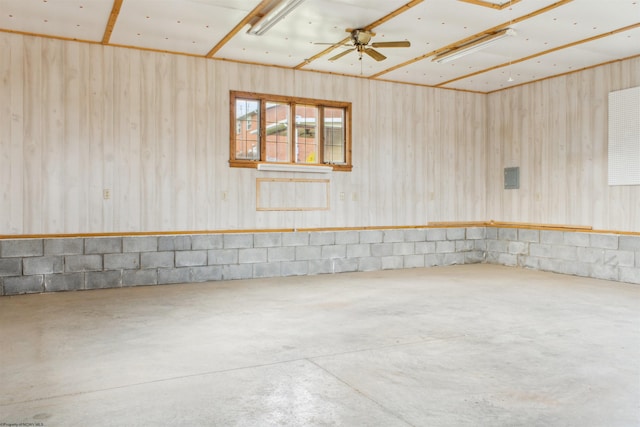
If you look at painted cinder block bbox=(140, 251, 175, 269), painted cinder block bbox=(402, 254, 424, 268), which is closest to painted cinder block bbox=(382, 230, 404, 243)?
painted cinder block bbox=(402, 254, 424, 268)

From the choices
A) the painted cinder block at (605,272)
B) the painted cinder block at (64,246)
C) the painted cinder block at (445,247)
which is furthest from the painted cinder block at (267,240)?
the painted cinder block at (605,272)

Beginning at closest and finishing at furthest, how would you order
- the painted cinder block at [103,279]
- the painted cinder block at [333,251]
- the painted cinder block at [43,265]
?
the painted cinder block at [43,265]
the painted cinder block at [103,279]
the painted cinder block at [333,251]

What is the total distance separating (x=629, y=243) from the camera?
283 inches

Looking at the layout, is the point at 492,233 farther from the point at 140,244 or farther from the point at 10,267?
the point at 10,267

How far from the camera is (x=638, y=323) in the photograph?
15.6ft

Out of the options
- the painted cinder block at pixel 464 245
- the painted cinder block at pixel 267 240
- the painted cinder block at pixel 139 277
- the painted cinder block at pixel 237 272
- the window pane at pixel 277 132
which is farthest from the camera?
the painted cinder block at pixel 464 245

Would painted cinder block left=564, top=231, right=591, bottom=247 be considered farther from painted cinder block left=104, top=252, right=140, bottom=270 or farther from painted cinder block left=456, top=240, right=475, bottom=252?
painted cinder block left=104, top=252, right=140, bottom=270

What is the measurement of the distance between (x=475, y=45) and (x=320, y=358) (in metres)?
4.64

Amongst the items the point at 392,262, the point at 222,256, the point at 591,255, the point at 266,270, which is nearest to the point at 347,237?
the point at 392,262

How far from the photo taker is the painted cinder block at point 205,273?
7141 millimetres

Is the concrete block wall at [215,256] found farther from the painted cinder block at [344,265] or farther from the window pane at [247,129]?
the window pane at [247,129]

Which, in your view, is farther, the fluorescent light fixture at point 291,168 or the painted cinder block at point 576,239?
the painted cinder block at point 576,239

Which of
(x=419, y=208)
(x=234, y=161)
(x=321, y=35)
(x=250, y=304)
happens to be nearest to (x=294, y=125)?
(x=234, y=161)

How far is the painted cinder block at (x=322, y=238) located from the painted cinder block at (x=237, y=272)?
1.13 metres
